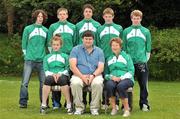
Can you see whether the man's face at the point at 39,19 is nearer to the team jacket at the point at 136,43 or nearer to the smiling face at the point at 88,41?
the smiling face at the point at 88,41

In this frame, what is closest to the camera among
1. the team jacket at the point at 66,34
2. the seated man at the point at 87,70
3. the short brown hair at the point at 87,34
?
the seated man at the point at 87,70

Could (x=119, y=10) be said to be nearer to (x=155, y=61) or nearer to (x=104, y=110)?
(x=155, y=61)

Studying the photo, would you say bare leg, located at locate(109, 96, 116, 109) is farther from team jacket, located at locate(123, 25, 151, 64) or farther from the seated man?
team jacket, located at locate(123, 25, 151, 64)

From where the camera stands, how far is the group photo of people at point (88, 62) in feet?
33.7

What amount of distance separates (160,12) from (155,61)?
19.3 feet

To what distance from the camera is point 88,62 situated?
1052cm

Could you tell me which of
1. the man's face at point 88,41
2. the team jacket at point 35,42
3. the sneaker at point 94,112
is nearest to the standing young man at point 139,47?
the man's face at point 88,41

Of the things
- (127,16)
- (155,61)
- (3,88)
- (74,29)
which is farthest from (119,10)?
(74,29)

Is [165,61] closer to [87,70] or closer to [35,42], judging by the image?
[35,42]

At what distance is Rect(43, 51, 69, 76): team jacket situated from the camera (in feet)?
34.9

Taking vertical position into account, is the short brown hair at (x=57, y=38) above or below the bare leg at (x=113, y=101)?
above

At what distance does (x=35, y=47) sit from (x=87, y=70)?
151 centimetres

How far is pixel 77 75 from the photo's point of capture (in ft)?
34.0

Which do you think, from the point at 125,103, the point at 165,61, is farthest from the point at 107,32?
the point at 165,61
